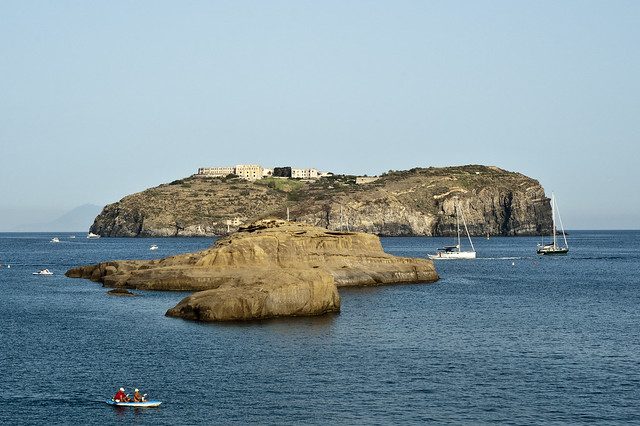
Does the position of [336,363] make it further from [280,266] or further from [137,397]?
[280,266]

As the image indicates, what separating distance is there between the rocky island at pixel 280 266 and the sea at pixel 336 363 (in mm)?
5606

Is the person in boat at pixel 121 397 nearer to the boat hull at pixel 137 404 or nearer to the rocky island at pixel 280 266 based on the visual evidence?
the boat hull at pixel 137 404

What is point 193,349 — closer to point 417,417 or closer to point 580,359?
point 417,417

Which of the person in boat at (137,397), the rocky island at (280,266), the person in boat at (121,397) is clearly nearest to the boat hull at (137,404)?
the person in boat at (121,397)

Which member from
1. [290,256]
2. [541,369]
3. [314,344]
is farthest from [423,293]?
[541,369]

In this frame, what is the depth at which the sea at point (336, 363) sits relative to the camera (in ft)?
154

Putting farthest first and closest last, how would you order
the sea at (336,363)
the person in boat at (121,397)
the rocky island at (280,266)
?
the rocky island at (280,266) → the person in boat at (121,397) → the sea at (336,363)

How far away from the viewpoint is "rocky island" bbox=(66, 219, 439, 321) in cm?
8362

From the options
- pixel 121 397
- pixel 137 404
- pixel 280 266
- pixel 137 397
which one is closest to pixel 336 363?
pixel 137 397

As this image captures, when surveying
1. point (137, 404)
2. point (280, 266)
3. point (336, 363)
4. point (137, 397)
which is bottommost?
point (137, 404)

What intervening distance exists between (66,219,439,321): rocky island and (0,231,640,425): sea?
5.61 meters

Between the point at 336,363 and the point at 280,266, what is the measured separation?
52283 millimetres

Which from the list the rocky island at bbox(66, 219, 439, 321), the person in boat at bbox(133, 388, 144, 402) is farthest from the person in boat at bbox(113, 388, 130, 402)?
the rocky island at bbox(66, 219, 439, 321)

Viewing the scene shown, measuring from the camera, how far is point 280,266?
111 m
